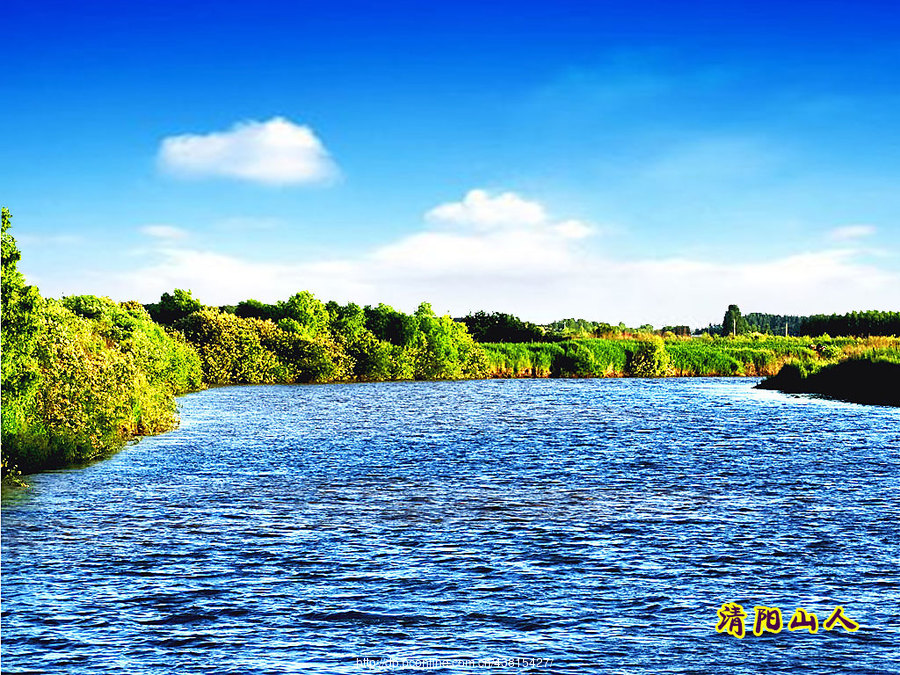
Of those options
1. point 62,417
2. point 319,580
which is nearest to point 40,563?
point 319,580

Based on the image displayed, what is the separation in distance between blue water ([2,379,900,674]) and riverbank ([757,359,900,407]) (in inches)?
1109

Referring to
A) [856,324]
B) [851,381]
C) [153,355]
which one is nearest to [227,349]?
[153,355]

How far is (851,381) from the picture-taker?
67.2m

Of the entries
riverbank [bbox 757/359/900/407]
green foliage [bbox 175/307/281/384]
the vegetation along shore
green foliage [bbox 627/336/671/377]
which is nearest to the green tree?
the vegetation along shore

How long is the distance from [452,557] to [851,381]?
187 ft

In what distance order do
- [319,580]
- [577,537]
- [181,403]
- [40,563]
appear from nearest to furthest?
[319,580], [40,563], [577,537], [181,403]

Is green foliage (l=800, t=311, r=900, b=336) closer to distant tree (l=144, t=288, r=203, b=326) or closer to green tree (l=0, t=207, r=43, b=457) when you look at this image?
distant tree (l=144, t=288, r=203, b=326)

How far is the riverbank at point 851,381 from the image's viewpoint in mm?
61781

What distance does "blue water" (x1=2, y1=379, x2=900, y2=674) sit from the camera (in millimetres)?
12148

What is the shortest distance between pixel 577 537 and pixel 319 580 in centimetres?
560

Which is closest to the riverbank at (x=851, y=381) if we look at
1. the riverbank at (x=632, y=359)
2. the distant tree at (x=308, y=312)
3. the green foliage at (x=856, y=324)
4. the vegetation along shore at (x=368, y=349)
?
the vegetation along shore at (x=368, y=349)

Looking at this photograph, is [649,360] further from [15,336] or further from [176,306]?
[15,336]

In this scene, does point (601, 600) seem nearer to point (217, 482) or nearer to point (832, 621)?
point (832, 621)

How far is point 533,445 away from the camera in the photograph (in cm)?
3656
